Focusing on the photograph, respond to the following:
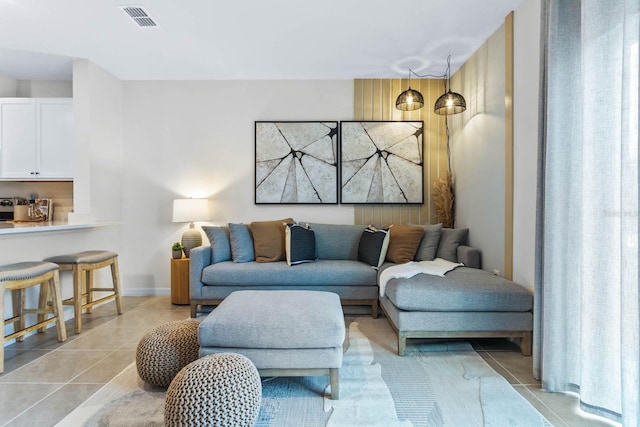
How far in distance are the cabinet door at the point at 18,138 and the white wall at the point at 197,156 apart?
949 millimetres

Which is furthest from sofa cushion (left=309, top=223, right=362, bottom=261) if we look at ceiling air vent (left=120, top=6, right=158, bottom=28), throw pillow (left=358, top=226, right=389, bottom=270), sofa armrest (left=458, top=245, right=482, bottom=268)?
ceiling air vent (left=120, top=6, right=158, bottom=28)

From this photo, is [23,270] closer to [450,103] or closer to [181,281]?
[181,281]

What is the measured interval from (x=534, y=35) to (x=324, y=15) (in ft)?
5.25

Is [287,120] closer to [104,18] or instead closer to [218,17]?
[218,17]

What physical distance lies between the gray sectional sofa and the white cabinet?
80.0 inches

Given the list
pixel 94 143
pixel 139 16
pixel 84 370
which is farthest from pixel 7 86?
pixel 84 370

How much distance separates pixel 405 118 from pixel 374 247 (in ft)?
5.72

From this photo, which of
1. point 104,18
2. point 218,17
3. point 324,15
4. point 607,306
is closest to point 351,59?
point 324,15

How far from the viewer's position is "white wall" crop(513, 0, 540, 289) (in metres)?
2.49

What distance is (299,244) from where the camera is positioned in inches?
138

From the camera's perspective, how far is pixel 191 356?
1998 millimetres

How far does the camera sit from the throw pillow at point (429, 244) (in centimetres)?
354

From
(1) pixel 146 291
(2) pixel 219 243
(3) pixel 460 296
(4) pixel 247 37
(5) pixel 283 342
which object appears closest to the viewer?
(5) pixel 283 342

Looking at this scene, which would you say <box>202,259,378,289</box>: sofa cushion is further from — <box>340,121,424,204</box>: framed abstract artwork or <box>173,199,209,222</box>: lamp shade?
<box>340,121,424,204</box>: framed abstract artwork
